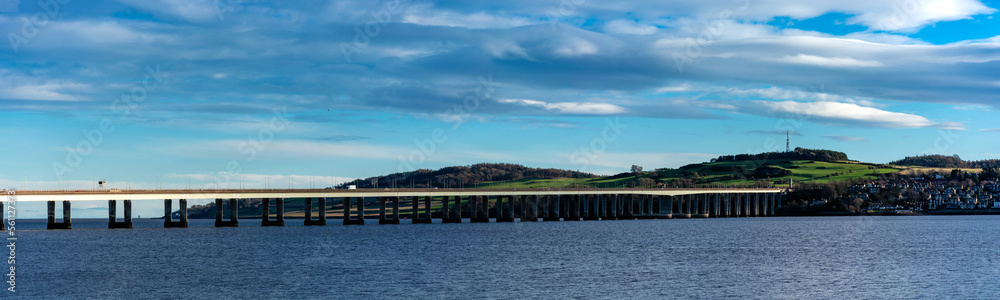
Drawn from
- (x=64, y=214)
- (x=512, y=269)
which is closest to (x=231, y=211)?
(x=64, y=214)

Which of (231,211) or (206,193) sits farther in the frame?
(231,211)

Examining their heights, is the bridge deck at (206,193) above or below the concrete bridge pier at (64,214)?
above

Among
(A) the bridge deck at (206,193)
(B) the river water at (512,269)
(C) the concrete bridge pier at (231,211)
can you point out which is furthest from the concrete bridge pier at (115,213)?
(B) the river water at (512,269)

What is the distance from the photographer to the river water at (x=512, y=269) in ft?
190

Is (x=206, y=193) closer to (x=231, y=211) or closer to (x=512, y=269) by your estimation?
(x=231, y=211)

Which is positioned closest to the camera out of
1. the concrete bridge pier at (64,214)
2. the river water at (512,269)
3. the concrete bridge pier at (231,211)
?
the river water at (512,269)

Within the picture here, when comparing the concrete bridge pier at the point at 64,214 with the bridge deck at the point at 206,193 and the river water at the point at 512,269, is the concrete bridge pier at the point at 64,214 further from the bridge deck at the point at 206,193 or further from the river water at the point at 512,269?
the river water at the point at 512,269

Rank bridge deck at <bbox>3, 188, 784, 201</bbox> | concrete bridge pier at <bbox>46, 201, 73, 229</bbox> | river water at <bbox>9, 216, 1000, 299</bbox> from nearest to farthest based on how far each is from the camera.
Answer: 1. river water at <bbox>9, 216, 1000, 299</bbox>
2. bridge deck at <bbox>3, 188, 784, 201</bbox>
3. concrete bridge pier at <bbox>46, 201, 73, 229</bbox>

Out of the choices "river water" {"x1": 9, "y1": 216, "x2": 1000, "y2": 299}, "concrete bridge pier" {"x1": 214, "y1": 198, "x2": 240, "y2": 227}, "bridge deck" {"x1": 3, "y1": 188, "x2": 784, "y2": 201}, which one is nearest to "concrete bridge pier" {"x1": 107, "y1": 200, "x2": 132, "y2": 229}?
"bridge deck" {"x1": 3, "y1": 188, "x2": 784, "y2": 201}

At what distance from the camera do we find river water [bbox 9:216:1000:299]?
190ft

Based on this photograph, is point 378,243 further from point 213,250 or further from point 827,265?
point 827,265

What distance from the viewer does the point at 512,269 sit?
71.9 m

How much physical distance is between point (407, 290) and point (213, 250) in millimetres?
43758

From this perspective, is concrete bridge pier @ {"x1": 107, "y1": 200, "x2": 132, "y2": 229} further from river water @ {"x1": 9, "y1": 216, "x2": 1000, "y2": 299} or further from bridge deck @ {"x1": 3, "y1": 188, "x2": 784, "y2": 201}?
river water @ {"x1": 9, "y1": 216, "x2": 1000, "y2": 299}
